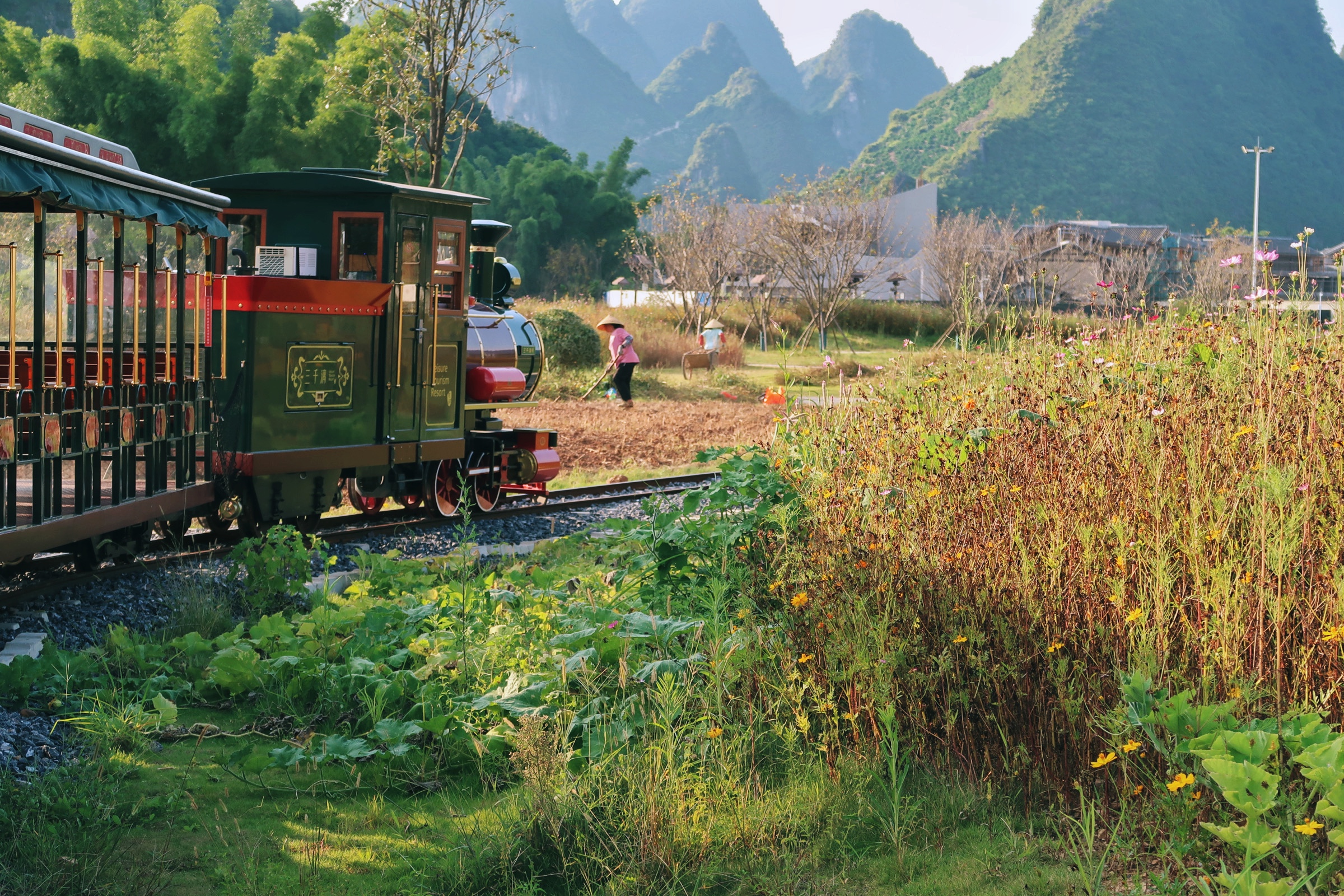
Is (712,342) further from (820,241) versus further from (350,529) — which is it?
(350,529)

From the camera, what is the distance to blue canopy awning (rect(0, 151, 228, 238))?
5070 millimetres

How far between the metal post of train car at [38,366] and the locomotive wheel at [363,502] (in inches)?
173

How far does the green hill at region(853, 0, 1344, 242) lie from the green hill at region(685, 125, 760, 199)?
32993 millimetres

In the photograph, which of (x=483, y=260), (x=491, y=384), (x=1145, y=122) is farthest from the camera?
(x=1145, y=122)

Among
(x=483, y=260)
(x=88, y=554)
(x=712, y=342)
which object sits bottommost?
(x=88, y=554)

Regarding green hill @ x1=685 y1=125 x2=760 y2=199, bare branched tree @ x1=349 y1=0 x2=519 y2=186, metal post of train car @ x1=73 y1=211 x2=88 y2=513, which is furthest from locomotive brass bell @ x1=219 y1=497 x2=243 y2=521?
green hill @ x1=685 y1=125 x2=760 y2=199

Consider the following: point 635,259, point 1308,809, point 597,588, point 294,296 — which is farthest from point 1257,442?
point 635,259

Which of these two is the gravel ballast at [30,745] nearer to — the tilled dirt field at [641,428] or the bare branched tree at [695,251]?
the tilled dirt field at [641,428]

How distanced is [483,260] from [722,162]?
5415 inches

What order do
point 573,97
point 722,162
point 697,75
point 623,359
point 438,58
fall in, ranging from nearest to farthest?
point 438,58, point 623,359, point 722,162, point 573,97, point 697,75

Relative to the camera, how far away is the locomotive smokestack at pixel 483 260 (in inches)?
441

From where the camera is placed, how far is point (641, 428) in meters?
17.5

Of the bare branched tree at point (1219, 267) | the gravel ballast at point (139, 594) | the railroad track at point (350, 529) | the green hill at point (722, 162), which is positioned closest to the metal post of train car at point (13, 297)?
the gravel ballast at point (139, 594)

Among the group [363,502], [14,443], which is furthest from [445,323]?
[14,443]
